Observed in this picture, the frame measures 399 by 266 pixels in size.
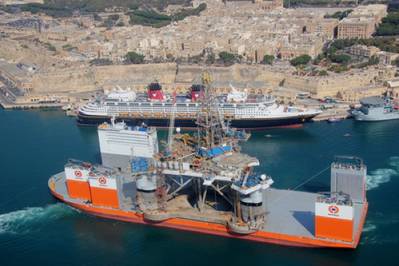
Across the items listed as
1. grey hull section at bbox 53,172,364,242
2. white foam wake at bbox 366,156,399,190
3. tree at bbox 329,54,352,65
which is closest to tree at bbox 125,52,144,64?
tree at bbox 329,54,352,65

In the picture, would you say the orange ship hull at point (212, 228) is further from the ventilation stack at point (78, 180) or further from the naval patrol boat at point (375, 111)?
the naval patrol boat at point (375, 111)

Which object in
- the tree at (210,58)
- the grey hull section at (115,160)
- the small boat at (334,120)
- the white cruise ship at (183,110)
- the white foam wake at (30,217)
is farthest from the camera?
the tree at (210,58)

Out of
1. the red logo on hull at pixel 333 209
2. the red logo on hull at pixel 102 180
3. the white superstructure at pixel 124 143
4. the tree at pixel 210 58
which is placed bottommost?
the red logo on hull at pixel 333 209

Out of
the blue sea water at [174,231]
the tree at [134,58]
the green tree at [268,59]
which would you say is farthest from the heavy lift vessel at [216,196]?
the tree at [134,58]

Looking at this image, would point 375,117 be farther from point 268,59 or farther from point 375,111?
point 268,59

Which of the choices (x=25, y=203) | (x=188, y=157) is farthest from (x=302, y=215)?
(x=25, y=203)

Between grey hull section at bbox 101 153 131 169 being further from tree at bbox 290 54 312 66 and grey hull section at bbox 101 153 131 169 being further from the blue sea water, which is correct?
tree at bbox 290 54 312 66

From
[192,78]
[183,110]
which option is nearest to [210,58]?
[192,78]
